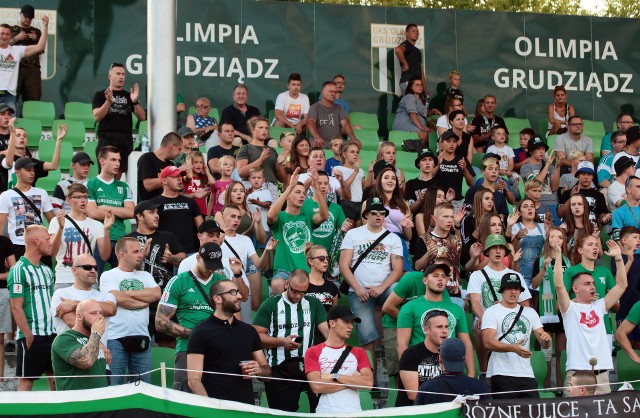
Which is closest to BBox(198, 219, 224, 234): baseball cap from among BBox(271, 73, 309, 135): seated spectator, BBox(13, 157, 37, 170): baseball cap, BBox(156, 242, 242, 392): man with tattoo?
BBox(156, 242, 242, 392): man with tattoo

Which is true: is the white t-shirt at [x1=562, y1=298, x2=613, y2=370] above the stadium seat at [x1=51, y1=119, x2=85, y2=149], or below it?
below

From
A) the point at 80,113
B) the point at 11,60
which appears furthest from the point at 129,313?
the point at 80,113

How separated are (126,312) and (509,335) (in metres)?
3.45

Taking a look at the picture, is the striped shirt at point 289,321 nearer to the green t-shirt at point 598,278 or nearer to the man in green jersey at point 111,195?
the man in green jersey at point 111,195

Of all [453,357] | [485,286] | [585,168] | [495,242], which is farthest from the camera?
[585,168]

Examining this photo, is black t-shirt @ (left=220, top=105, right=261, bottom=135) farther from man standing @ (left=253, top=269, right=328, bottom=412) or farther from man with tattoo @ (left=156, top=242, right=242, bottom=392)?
man with tattoo @ (left=156, top=242, right=242, bottom=392)

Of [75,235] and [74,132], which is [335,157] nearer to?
[74,132]

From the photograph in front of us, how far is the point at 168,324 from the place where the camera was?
34.8ft

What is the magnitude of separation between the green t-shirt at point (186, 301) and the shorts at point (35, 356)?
105 centimetres

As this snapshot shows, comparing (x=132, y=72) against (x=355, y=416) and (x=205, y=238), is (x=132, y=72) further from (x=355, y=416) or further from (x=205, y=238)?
(x=355, y=416)

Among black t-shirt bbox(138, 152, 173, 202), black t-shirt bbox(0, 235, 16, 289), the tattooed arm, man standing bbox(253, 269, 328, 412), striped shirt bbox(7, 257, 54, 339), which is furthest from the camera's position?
black t-shirt bbox(138, 152, 173, 202)

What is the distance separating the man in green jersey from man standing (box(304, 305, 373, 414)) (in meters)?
3.22

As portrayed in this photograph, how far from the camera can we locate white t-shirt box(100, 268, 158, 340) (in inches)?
425

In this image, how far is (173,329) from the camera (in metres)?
10.6
